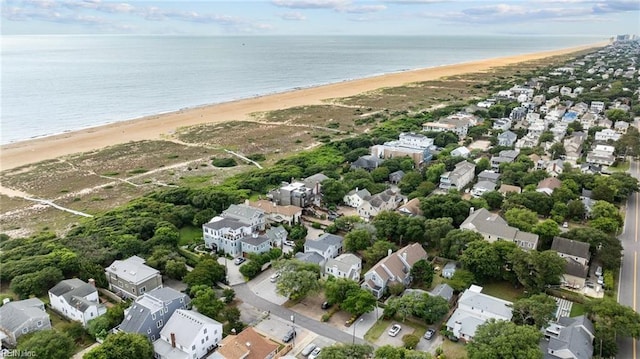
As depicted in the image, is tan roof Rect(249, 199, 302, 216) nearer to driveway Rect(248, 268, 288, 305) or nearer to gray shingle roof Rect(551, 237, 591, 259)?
driveway Rect(248, 268, 288, 305)

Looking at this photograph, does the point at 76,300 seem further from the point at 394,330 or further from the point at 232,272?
the point at 394,330

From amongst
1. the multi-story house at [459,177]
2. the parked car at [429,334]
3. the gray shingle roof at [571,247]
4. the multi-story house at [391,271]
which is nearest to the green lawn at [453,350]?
the parked car at [429,334]

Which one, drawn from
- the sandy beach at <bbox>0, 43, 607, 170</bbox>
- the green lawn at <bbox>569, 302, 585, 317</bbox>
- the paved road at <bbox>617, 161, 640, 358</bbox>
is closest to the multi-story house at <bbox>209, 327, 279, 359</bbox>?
the green lawn at <bbox>569, 302, 585, 317</bbox>

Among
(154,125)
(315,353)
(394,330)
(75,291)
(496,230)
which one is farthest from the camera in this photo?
(154,125)

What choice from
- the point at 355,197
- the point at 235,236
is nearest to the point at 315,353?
the point at 235,236

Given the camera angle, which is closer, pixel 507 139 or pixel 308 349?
pixel 308 349

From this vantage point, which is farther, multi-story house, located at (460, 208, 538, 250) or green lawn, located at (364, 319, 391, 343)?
multi-story house, located at (460, 208, 538, 250)
